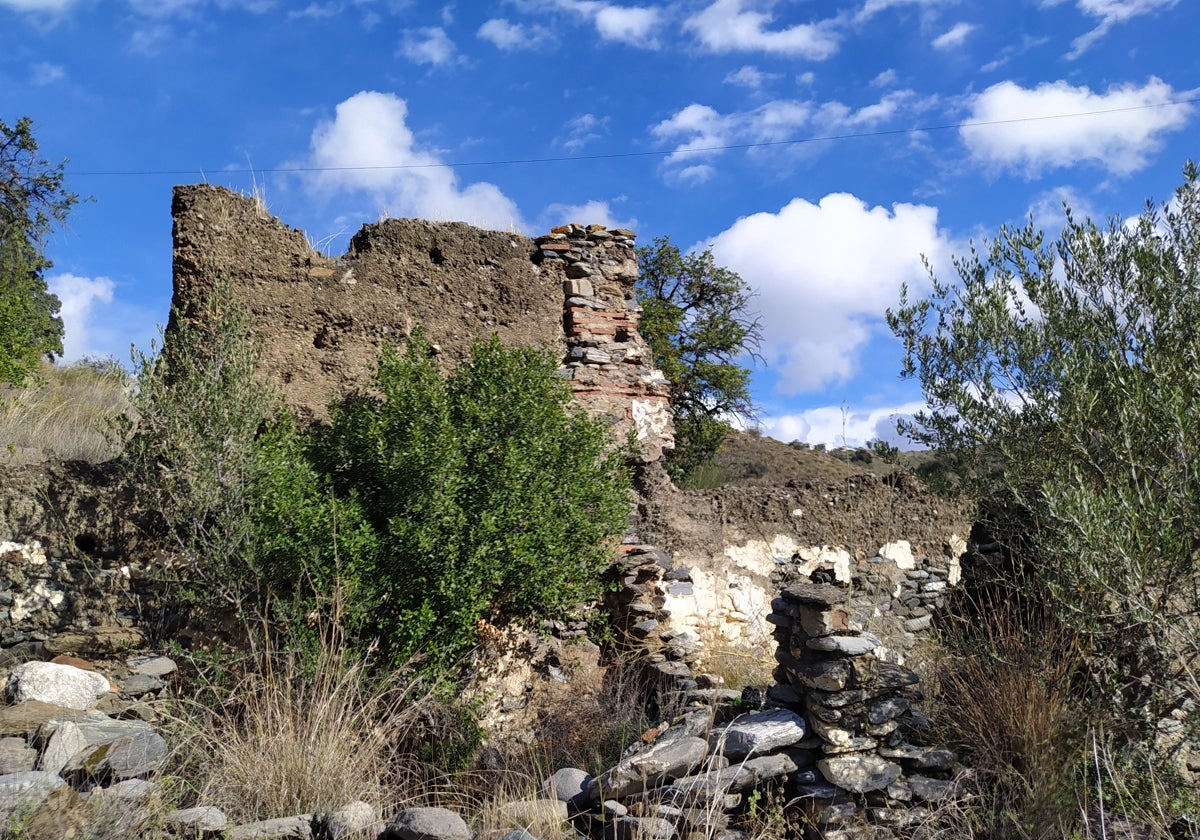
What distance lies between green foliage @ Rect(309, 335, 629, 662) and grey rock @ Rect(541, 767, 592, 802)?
127 centimetres

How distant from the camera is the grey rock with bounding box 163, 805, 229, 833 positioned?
409cm

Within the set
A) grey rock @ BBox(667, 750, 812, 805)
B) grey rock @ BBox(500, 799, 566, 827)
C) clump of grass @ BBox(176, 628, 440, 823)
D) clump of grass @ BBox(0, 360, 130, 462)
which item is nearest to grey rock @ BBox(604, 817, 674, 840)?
grey rock @ BBox(667, 750, 812, 805)

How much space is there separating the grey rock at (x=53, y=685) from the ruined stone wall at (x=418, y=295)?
2.69 metres

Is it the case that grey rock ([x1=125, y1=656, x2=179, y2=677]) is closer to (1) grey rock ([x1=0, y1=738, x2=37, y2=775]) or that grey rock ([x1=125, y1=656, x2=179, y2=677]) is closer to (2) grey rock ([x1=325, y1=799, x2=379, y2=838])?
(1) grey rock ([x1=0, y1=738, x2=37, y2=775])

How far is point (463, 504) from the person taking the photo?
6.25m

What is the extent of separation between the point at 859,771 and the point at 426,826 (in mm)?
2353

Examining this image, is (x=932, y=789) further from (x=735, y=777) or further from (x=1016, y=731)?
(x=735, y=777)

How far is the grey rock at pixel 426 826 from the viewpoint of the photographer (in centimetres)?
418

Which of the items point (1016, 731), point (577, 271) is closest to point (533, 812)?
point (1016, 731)

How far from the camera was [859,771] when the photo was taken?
4941 millimetres

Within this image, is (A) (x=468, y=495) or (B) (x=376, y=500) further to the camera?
(B) (x=376, y=500)

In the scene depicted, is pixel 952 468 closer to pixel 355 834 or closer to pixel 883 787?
pixel 883 787

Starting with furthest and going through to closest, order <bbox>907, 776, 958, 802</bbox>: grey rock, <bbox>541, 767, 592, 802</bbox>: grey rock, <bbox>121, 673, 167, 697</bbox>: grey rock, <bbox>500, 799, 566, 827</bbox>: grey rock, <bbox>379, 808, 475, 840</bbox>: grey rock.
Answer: <bbox>121, 673, 167, 697</bbox>: grey rock < <bbox>541, 767, 592, 802</bbox>: grey rock < <bbox>907, 776, 958, 802</bbox>: grey rock < <bbox>500, 799, 566, 827</bbox>: grey rock < <bbox>379, 808, 475, 840</bbox>: grey rock

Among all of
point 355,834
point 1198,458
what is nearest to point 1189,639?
point 1198,458
